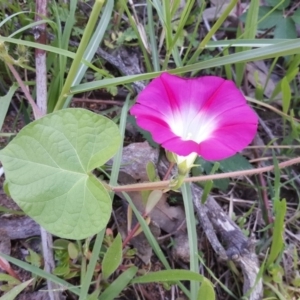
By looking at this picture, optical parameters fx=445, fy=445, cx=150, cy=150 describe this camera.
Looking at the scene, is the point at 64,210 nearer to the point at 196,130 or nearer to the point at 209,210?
the point at 196,130

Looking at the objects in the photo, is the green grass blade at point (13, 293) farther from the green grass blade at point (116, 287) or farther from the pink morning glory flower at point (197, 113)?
the pink morning glory flower at point (197, 113)

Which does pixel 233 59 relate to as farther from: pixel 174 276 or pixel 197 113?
pixel 174 276

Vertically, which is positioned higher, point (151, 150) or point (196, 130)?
point (196, 130)

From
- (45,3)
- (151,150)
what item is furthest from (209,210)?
(45,3)

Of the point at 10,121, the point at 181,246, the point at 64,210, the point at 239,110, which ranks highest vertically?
the point at 239,110

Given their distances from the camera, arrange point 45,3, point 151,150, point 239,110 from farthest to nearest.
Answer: point 151,150 < point 45,3 < point 239,110

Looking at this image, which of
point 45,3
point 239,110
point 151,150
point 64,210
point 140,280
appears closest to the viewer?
point 64,210

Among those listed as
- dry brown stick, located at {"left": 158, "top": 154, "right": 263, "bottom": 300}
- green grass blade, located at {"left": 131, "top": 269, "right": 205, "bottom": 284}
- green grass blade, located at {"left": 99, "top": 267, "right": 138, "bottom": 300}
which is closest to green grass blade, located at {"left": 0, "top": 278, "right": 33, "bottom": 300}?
green grass blade, located at {"left": 99, "top": 267, "right": 138, "bottom": 300}

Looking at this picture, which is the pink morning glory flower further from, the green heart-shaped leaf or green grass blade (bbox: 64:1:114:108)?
green grass blade (bbox: 64:1:114:108)
